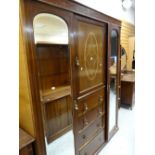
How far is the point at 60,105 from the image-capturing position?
1.43 metres

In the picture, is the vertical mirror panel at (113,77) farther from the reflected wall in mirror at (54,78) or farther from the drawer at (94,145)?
the reflected wall in mirror at (54,78)

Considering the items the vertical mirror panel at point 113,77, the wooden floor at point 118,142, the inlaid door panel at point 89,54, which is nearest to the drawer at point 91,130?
the wooden floor at point 118,142

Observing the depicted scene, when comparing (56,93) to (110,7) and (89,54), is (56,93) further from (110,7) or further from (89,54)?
(110,7)

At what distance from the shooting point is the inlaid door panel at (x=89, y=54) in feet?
4.71

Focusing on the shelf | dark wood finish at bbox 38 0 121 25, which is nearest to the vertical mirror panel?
dark wood finish at bbox 38 0 121 25

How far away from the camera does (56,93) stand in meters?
1.39

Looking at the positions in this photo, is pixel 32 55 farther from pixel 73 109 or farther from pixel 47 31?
pixel 73 109

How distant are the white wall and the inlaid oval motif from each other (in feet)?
2.41

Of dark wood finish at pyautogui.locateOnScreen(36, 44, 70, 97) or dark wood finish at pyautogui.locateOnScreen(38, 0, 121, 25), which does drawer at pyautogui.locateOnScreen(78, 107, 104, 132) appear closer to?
dark wood finish at pyautogui.locateOnScreen(36, 44, 70, 97)

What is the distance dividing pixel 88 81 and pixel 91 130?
0.69 meters

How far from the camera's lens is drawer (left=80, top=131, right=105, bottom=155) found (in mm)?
1725

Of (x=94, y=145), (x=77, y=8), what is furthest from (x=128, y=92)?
(x=77, y=8)
